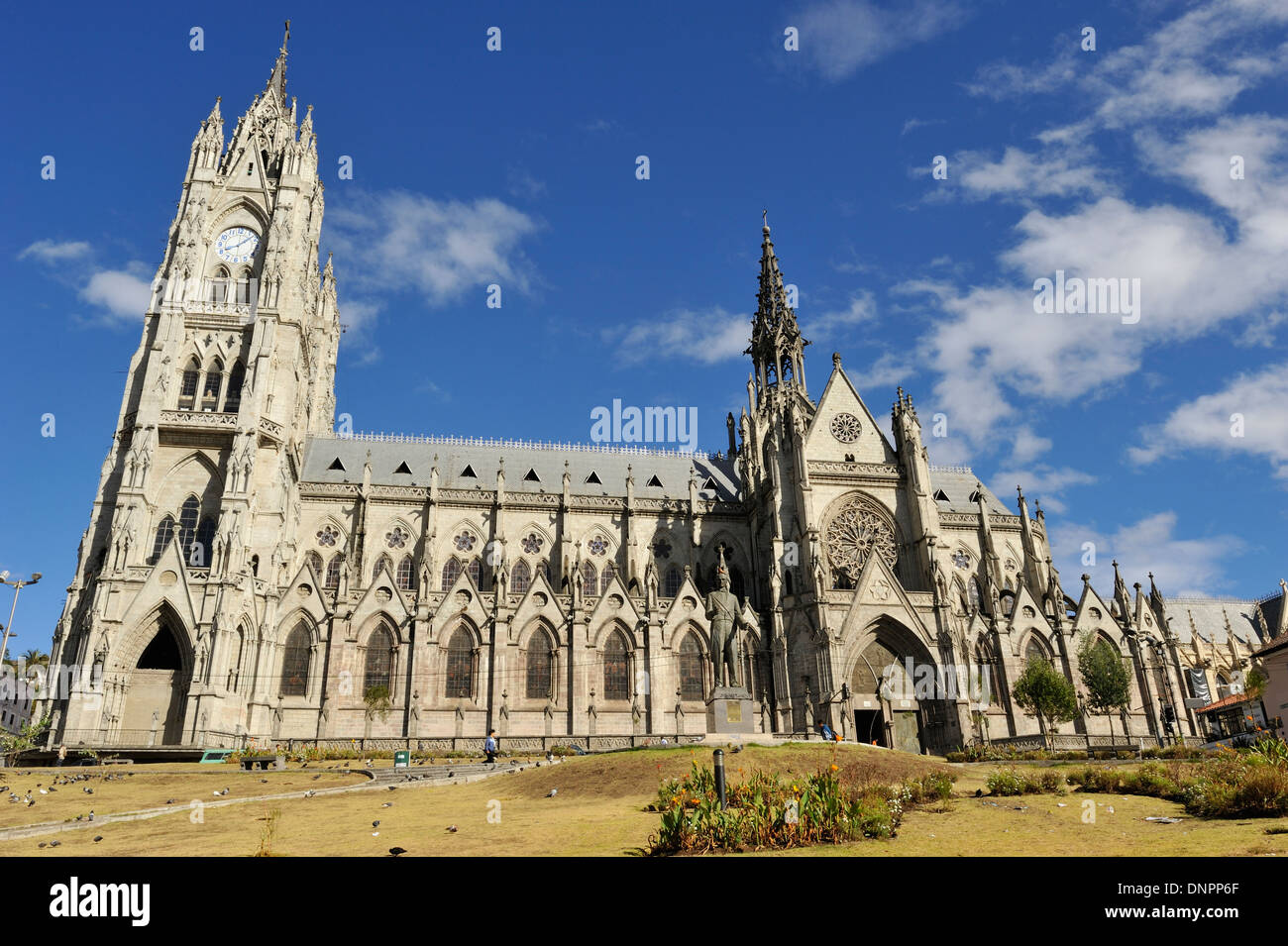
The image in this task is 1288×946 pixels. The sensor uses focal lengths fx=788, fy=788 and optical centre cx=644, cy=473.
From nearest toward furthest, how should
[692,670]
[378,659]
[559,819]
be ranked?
[559,819], [378,659], [692,670]

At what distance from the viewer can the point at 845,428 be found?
5031 cm

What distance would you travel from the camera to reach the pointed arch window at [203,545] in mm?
41719

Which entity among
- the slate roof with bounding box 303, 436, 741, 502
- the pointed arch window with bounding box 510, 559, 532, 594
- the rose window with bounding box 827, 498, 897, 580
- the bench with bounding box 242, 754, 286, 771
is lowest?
the bench with bounding box 242, 754, 286, 771

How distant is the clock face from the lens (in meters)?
49.8

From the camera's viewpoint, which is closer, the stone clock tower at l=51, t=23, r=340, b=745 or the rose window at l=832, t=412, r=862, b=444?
the stone clock tower at l=51, t=23, r=340, b=745

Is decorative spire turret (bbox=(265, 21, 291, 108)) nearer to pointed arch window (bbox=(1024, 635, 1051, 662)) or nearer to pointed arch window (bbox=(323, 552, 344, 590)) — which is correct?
pointed arch window (bbox=(323, 552, 344, 590))

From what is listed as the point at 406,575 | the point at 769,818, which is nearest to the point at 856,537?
the point at 406,575

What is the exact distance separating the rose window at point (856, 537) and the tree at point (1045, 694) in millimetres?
9881

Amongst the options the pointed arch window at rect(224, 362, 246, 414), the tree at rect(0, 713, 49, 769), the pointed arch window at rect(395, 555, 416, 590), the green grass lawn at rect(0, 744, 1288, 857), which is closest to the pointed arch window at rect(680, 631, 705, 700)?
the pointed arch window at rect(395, 555, 416, 590)

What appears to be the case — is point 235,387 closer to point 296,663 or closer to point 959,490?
point 296,663

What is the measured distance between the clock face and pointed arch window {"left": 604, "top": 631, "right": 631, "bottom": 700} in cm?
3318

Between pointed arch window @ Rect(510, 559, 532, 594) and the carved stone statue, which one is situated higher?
pointed arch window @ Rect(510, 559, 532, 594)

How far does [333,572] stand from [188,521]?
8.32m
